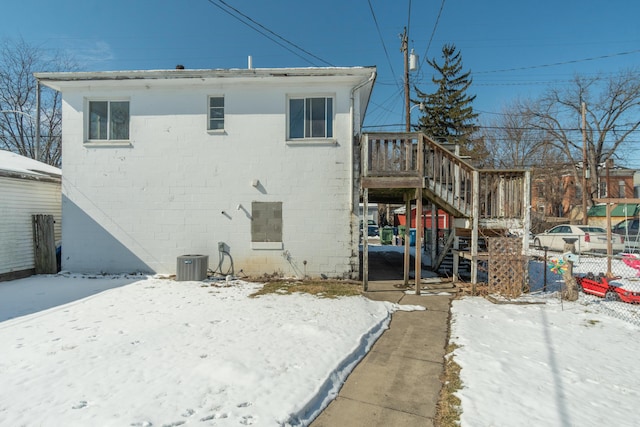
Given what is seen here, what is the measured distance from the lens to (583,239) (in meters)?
14.3

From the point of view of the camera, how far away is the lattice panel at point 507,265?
7.16m

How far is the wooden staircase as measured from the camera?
751cm

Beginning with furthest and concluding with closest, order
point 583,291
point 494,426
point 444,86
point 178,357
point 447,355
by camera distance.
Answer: point 444,86
point 583,291
point 447,355
point 178,357
point 494,426

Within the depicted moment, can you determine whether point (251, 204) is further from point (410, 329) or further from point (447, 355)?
point (447, 355)

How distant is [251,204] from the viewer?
889 cm

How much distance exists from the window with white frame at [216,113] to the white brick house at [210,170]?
0.03 metres

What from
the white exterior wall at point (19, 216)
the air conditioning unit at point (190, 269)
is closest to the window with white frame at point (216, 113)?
the air conditioning unit at point (190, 269)

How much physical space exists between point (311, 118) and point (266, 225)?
3265mm

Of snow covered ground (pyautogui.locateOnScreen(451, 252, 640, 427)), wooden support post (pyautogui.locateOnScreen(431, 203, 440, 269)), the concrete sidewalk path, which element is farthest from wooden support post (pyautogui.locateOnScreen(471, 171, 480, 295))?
wooden support post (pyautogui.locateOnScreen(431, 203, 440, 269))

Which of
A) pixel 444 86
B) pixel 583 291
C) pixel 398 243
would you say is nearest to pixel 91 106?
pixel 583 291

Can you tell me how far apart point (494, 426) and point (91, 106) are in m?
11.6

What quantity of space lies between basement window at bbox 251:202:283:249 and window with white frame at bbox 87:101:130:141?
175 inches

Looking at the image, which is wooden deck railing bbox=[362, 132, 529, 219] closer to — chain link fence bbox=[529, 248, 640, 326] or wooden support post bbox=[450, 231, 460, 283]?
wooden support post bbox=[450, 231, 460, 283]

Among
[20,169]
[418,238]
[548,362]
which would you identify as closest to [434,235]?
[418,238]
